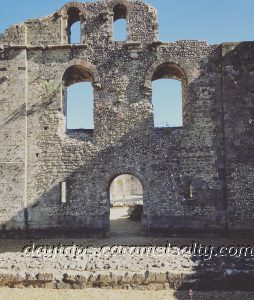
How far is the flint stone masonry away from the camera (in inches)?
518

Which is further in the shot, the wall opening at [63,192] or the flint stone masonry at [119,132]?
the wall opening at [63,192]

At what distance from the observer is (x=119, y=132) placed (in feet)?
44.7

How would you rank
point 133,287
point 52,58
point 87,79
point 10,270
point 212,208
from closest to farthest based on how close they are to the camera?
point 133,287 → point 10,270 → point 212,208 → point 52,58 → point 87,79

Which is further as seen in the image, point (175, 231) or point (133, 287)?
point (175, 231)

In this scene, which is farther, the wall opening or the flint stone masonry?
the wall opening

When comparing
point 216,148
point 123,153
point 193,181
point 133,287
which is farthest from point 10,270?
point 216,148

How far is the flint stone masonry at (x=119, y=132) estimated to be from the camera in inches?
518

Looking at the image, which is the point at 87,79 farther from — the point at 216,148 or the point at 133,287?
the point at 133,287

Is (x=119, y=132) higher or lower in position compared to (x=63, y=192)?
higher

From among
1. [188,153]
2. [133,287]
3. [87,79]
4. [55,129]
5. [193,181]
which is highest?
[87,79]

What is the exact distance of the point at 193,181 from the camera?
1325cm

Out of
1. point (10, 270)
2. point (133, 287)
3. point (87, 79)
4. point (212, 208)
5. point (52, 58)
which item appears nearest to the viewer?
point (133, 287)

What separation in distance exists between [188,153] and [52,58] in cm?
641

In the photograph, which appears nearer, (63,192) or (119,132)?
(119,132)
